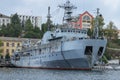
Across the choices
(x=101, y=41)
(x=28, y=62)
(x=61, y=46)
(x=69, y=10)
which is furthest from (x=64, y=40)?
(x=28, y=62)

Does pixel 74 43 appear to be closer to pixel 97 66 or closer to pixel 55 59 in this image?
pixel 55 59

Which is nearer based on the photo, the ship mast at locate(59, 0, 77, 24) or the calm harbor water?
the calm harbor water

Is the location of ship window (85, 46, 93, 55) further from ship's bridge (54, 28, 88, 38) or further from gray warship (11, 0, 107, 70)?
ship's bridge (54, 28, 88, 38)

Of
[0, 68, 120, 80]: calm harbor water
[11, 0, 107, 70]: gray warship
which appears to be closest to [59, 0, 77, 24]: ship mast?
[11, 0, 107, 70]: gray warship

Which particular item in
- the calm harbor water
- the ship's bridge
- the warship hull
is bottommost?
the calm harbor water

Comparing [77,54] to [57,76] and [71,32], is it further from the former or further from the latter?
[57,76]

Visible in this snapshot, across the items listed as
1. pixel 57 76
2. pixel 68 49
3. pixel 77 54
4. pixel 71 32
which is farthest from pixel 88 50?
pixel 57 76

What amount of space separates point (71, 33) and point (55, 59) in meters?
8.31

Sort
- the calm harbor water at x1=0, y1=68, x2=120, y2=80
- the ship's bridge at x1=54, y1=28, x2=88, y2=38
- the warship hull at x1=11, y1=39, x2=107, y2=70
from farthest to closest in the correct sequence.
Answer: the ship's bridge at x1=54, y1=28, x2=88, y2=38
the warship hull at x1=11, y1=39, x2=107, y2=70
the calm harbor water at x1=0, y1=68, x2=120, y2=80

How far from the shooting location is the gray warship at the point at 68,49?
11406 cm

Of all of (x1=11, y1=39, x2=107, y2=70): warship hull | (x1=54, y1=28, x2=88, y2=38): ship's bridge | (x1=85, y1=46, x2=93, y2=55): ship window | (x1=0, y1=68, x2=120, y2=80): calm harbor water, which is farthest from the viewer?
(x1=54, y1=28, x2=88, y2=38): ship's bridge

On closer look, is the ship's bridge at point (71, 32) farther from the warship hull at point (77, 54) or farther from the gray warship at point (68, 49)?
the warship hull at point (77, 54)

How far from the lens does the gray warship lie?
114 meters

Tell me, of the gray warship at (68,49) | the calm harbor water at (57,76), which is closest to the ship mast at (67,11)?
the gray warship at (68,49)
